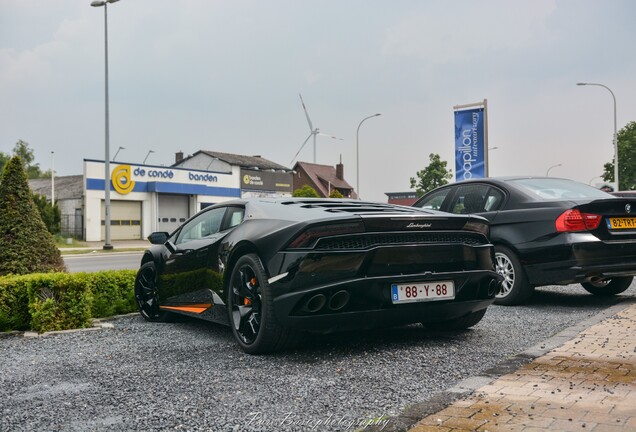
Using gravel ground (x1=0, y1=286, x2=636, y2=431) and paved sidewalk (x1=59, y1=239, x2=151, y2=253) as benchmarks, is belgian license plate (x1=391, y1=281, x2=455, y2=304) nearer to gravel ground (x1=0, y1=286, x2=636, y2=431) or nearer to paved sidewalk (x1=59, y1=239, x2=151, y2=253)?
gravel ground (x1=0, y1=286, x2=636, y2=431)

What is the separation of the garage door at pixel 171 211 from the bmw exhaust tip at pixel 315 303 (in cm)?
4473

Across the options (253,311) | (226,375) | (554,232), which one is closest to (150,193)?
(554,232)

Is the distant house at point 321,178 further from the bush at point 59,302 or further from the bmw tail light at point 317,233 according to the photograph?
the bmw tail light at point 317,233

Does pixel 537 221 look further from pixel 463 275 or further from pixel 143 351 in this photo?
pixel 143 351

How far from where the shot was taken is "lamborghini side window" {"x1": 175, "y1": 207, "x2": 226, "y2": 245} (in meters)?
6.28

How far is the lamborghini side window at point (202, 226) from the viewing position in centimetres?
628

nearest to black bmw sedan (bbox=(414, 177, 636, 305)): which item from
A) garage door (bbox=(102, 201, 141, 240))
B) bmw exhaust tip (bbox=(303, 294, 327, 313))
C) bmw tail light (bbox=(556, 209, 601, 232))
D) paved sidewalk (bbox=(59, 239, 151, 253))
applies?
bmw tail light (bbox=(556, 209, 601, 232))

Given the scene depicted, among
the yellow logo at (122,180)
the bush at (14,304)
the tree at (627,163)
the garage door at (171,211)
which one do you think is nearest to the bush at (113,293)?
the bush at (14,304)

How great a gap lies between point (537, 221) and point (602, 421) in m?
4.49

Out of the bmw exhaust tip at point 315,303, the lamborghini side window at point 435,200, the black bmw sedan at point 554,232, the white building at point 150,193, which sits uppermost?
the white building at point 150,193

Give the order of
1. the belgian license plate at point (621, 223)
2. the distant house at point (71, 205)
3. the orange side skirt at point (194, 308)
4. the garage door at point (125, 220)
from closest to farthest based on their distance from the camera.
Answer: the orange side skirt at point (194, 308) → the belgian license plate at point (621, 223) → the distant house at point (71, 205) → the garage door at point (125, 220)

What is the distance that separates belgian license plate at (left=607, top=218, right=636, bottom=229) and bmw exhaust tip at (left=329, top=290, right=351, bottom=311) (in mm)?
3943

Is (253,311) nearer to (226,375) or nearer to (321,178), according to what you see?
(226,375)

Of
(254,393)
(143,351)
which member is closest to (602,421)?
(254,393)
